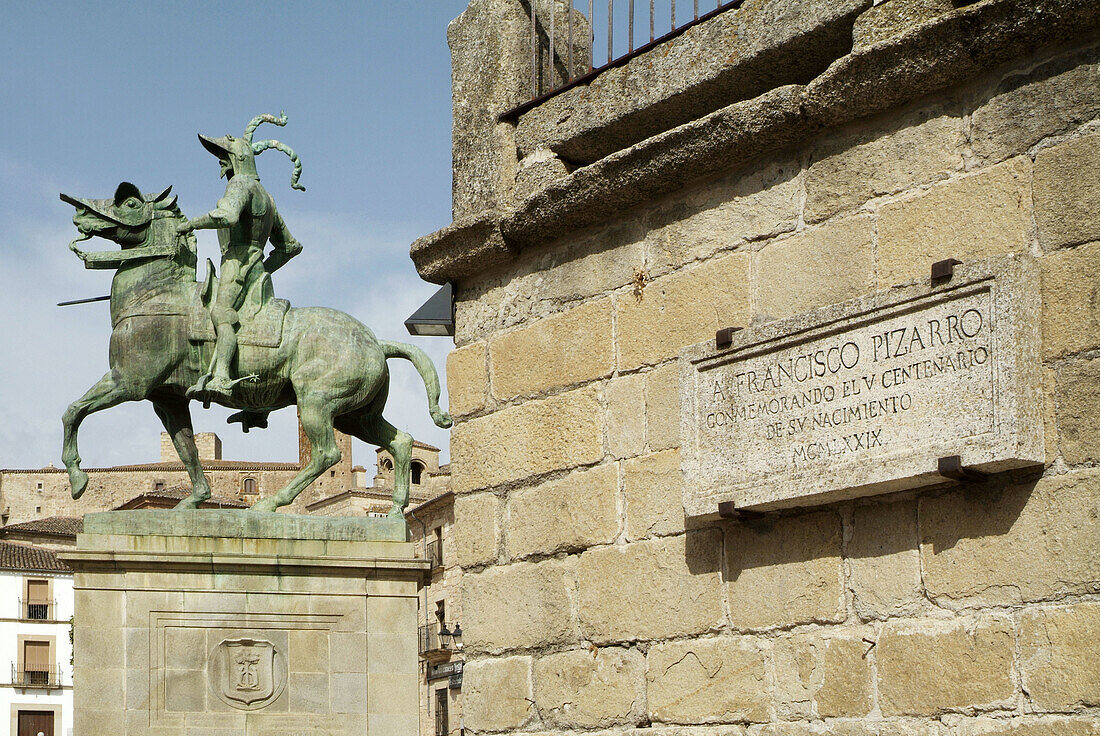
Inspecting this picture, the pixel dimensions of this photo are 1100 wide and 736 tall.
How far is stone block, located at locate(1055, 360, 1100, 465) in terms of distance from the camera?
312 centimetres

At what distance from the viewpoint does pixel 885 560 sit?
11.5 ft

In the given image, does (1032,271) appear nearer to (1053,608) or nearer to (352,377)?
(1053,608)

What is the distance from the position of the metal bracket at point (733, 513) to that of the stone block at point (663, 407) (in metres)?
0.30

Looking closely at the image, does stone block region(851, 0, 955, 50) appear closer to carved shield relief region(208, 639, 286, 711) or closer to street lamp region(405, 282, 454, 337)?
street lamp region(405, 282, 454, 337)

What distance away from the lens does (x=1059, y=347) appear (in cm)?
320

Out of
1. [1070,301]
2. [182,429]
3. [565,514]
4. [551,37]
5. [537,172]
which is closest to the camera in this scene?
[1070,301]

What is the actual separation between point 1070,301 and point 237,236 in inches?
335

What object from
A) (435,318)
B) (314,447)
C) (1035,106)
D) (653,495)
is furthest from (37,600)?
(1035,106)

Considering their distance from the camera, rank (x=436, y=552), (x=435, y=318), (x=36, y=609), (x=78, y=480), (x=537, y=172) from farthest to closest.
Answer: (x=36, y=609) < (x=436, y=552) < (x=78, y=480) < (x=435, y=318) < (x=537, y=172)

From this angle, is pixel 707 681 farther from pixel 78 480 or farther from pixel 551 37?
pixel 78 480

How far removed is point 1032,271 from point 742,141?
0.99m

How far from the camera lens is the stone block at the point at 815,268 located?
12.0 feet

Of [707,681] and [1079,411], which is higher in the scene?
[1079,411]

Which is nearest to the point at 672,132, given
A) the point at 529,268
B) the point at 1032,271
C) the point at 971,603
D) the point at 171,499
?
the point at 529,268
